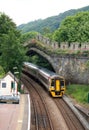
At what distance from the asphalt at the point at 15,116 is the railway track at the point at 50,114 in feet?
4.41

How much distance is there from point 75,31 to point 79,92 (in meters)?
22.6

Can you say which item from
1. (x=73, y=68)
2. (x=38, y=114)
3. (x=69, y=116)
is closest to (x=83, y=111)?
(x=69, y=116)

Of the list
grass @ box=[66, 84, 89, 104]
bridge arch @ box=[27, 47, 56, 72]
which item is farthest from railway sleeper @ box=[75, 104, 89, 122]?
bridge arch @ box=[27, 47, 56, 72]

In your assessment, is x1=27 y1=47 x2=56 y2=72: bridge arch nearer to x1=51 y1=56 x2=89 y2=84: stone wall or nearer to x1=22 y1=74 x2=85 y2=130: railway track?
x1=51 y1=56 x2=89 y2=84: stone wall

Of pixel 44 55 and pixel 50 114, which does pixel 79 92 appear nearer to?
pixel 50 114

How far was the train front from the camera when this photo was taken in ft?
182

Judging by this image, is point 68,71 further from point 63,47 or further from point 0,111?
point 0,111

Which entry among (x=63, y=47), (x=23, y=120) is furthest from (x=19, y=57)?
(x=23, y=120)

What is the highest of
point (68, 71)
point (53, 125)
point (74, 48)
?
point (74, 48)

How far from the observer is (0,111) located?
43406mm

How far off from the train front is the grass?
2.32 meters

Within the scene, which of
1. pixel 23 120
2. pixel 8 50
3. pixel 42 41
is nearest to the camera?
pixel 23 120

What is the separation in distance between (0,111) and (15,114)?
2.37 m

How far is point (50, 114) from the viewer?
1845 inches
